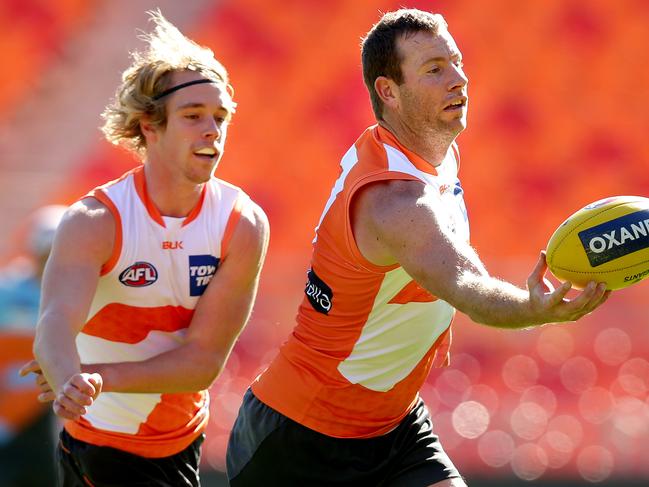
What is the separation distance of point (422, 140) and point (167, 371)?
4.06 ft

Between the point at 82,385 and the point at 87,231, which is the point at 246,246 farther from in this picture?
the point at 82,385

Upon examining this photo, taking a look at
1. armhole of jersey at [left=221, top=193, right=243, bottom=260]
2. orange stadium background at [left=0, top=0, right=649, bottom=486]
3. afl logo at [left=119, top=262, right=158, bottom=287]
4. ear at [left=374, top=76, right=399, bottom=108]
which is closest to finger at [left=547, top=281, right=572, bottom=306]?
ear at [left=374, top=76, right=399, bottom=108]

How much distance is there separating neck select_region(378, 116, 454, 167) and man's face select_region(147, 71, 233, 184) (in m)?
0.78

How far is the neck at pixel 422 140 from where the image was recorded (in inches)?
134

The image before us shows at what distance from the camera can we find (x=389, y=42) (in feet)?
11.4

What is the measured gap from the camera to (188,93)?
3.92m

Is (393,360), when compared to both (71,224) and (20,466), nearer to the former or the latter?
(71,224)

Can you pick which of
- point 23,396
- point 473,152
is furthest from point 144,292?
point 473,152

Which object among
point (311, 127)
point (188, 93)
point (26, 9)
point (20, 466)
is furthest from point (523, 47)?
point (188, 93)

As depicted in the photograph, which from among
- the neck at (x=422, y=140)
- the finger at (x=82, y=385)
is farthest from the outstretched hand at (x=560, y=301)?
the finger at (x=82, y=385)

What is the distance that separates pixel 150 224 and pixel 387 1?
9.00m

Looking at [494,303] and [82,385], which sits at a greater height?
[494,303]

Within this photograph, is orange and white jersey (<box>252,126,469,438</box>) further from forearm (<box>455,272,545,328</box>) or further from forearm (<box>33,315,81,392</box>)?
forearm (<box>33,315,81,392</box>)

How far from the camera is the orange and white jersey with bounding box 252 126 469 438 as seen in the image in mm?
3350
